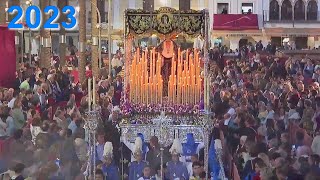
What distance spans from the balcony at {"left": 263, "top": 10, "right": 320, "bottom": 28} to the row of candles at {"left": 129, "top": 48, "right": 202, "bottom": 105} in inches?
1282

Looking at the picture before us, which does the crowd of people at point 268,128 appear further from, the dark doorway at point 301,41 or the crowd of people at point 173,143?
the dark doorway at point 301,41

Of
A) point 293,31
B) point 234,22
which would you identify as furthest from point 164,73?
point 293,31

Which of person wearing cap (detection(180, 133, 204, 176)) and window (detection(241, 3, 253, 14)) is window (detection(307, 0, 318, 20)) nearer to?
window (detection(241, 3, 253, 14))

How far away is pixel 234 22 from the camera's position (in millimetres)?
46000

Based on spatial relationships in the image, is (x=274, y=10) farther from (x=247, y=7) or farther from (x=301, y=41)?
(x=301, y=41)

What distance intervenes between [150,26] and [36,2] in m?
36.1

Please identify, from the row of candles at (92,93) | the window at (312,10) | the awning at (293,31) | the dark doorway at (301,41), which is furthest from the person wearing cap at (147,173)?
the window at (312,10)

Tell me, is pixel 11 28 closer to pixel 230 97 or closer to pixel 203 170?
pixel 230 97

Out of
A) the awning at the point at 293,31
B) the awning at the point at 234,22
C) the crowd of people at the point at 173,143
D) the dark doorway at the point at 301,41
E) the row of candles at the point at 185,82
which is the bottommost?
the crowd of people at the point at 173,143

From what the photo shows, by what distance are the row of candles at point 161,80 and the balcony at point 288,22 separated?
32575 mm

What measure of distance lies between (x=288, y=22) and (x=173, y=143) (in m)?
36.5

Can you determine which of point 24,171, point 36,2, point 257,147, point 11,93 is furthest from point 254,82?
point 36,2

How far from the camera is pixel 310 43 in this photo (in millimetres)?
48469

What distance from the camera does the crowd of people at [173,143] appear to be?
10.2 meters
